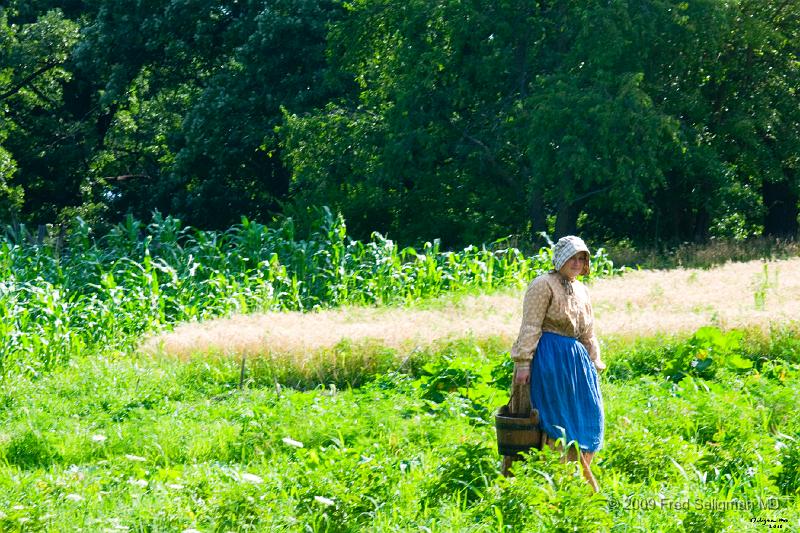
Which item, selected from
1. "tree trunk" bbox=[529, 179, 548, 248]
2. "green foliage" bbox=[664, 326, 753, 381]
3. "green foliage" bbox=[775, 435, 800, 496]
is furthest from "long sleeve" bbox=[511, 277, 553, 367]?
"tree trunk" bbox=[529, 179, 548, 248]

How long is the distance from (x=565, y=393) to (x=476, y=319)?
5.98 metres

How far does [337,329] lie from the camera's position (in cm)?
1181

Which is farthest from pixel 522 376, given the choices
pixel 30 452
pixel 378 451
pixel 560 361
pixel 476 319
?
pixel 476 319

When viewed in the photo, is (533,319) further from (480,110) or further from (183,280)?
(480,110)

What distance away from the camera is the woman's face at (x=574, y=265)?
6352 millimetres

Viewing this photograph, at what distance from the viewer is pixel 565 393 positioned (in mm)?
6324

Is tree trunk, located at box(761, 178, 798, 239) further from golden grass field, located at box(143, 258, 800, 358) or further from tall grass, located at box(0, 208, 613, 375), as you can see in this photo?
golden grass field, located at box(143, 258, 800, 358)

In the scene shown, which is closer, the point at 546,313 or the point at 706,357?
the point at 546,313

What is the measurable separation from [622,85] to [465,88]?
11.6 ft

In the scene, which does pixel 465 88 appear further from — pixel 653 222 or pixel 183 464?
pixel 183 464

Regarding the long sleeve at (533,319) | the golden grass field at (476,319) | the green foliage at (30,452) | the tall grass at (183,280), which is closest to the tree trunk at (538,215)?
the tall grass at (183,280)

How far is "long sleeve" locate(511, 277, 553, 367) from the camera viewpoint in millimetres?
6344

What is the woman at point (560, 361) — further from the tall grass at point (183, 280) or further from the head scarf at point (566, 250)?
the tall grass at point (183, 280)

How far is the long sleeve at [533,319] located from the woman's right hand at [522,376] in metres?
0.04
